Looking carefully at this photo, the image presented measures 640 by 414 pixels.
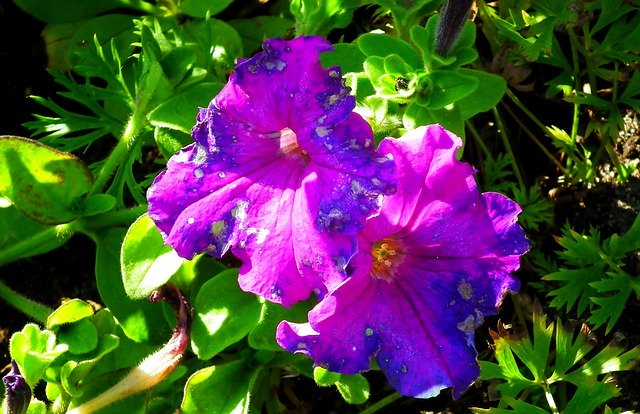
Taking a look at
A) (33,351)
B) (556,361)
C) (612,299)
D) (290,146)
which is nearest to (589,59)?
(612,299)

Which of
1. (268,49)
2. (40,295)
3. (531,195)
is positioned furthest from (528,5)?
(40,295)

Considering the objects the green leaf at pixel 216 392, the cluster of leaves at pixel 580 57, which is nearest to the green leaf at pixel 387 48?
the cluster of leaves at pixel 580 57

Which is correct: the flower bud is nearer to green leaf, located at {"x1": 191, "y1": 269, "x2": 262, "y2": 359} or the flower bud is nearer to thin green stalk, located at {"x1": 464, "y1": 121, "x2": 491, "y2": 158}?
green leaf, located at {"x1": 191, "y1": 269, "x2": 262, "y2": 359}

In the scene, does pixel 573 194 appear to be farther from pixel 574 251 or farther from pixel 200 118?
pixel 200 118

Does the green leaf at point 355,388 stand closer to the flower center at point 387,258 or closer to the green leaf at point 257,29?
the flower center at point 387,258

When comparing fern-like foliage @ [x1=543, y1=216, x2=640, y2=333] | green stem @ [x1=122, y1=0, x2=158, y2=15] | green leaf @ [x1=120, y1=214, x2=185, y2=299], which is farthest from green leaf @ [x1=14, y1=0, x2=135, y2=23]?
fern-like foliage @ [x1=543, y1=216, x2=640, y2=333]

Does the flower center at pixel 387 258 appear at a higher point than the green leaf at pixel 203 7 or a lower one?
lower
